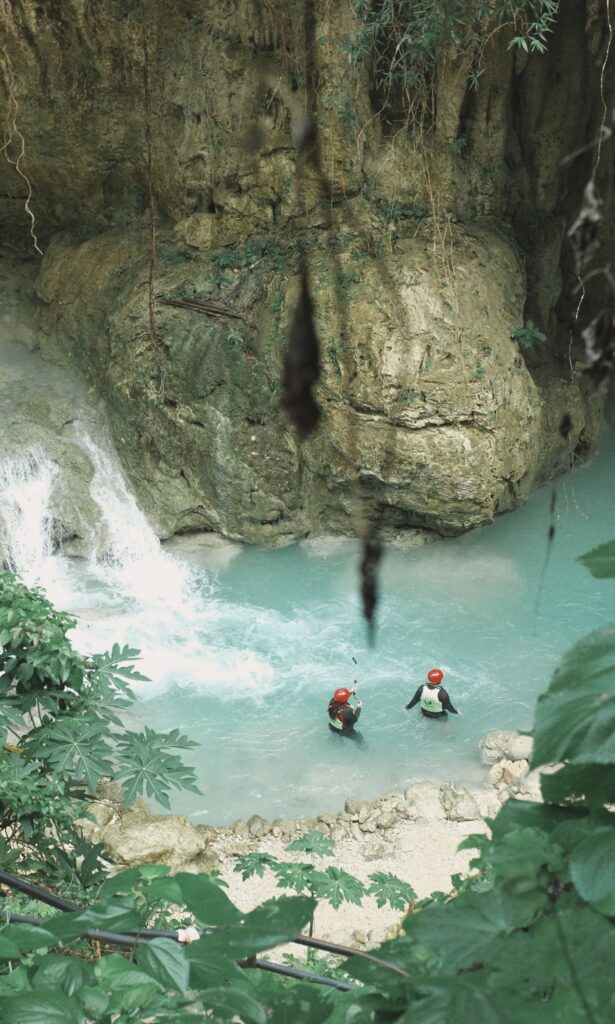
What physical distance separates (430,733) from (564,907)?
241 inches

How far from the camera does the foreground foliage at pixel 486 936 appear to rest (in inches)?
30.0

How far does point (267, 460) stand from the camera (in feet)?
28.9

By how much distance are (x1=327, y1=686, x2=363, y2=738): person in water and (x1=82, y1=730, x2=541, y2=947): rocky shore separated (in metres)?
0.61

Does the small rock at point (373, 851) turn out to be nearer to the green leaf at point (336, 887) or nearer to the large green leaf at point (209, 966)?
the green leaf at point (336, 887)

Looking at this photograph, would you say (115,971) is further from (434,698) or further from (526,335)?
(526,335)

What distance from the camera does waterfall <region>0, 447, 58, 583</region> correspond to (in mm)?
8812

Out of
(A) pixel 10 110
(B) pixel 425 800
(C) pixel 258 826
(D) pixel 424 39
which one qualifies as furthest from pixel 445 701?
(A) pixel 10 110

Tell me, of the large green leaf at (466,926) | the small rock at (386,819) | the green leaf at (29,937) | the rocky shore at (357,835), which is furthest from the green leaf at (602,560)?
the small rock at (386,819)

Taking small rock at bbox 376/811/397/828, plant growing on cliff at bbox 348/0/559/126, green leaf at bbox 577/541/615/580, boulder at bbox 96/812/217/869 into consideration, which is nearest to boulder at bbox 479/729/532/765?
small rock at bbox 376/811/397/828

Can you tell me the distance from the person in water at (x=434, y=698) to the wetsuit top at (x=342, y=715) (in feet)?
1.53

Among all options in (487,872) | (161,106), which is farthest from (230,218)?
(487,872)

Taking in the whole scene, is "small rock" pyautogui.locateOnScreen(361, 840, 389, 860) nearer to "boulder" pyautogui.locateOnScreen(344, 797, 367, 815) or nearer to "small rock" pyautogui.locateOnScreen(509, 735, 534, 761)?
"boulder" pyautogui.locateOnScreen(344, 797, 367, 815)

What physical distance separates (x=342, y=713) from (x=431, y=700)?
664mm

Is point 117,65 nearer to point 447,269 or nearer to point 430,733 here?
point 447,269
